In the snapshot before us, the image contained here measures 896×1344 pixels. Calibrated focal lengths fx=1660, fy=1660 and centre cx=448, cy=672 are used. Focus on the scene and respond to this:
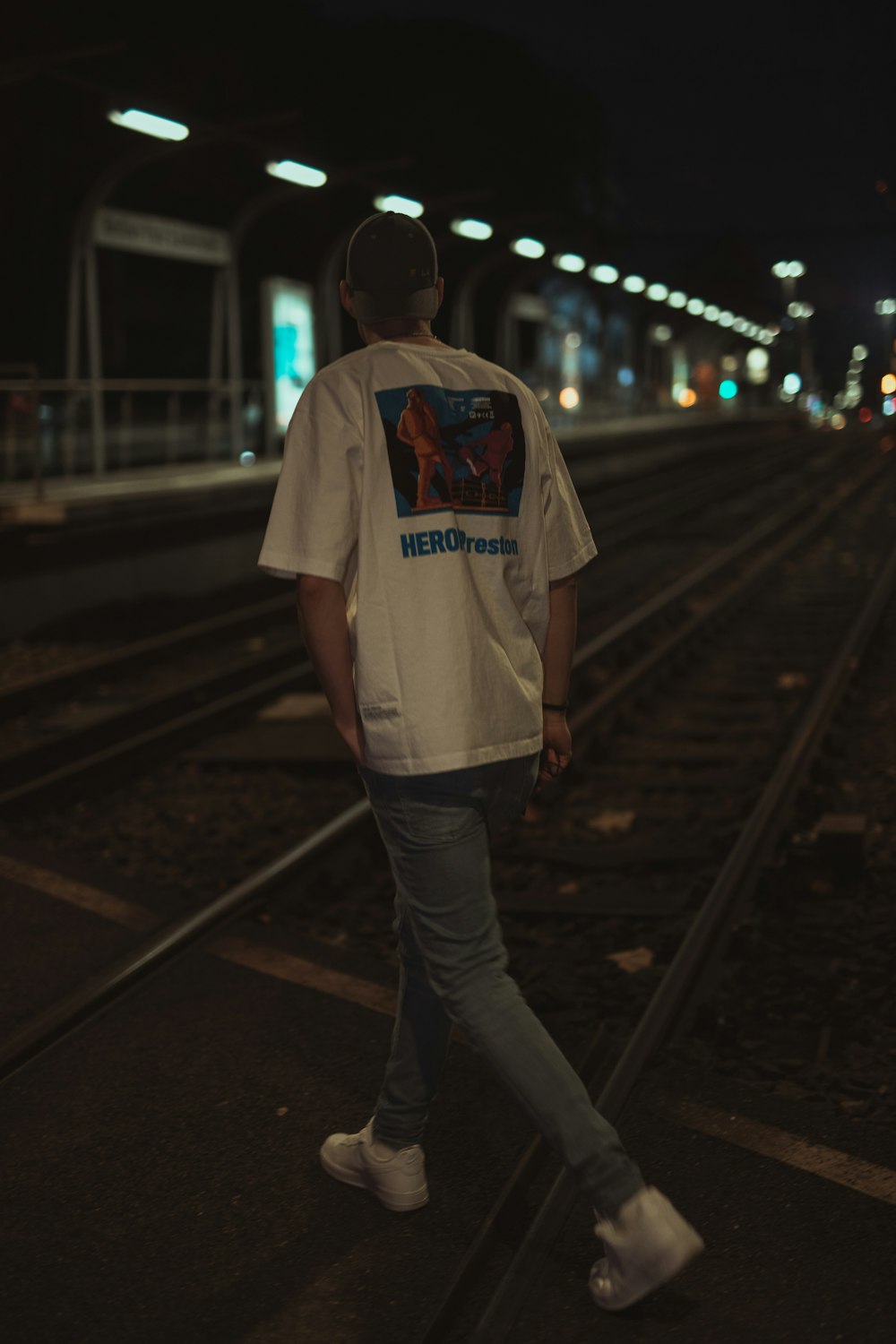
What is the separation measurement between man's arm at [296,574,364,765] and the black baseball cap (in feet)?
1.72

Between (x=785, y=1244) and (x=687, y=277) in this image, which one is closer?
(x=785, y=1244)

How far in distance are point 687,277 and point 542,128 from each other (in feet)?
212

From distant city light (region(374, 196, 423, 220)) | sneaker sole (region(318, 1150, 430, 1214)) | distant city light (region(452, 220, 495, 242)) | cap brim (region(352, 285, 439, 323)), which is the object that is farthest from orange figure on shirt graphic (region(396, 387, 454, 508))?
distant city light (region(452, 220, 495, 242))

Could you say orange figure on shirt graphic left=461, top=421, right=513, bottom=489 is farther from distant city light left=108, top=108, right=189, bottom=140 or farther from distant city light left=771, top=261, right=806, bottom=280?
distant city light left=771, top=261, right=806, bottom=280

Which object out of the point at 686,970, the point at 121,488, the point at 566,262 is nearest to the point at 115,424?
the point at 121,488

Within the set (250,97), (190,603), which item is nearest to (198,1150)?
(190,603)

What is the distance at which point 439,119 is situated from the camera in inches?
1991

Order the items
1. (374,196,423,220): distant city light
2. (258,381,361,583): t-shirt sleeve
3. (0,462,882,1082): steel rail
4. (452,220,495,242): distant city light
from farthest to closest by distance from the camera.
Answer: (452,220,495,242): distant city light < (374,196,423,220): distant city light < (0,462,882,1082): steel rail < (258,381,361,583): t-shirt sleeve

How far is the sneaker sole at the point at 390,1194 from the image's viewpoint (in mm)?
3361

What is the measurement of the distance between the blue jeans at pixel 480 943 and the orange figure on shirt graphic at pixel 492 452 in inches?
20.4

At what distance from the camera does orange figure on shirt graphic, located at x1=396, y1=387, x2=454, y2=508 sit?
2889 millimetres

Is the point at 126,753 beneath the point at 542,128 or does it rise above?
beneath

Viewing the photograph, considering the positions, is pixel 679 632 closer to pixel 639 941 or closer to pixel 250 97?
pixel 639 941

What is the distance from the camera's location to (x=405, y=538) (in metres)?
2.89
